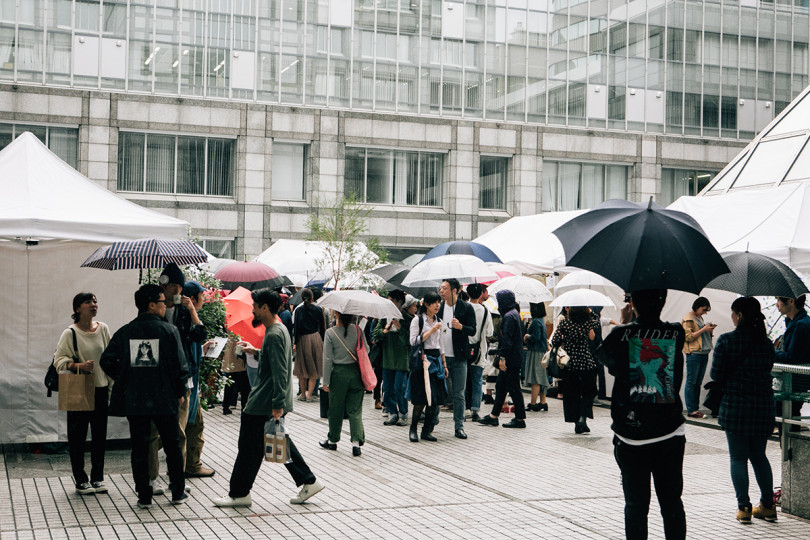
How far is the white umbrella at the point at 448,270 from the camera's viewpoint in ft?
45.1

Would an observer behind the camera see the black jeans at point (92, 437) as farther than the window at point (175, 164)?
No

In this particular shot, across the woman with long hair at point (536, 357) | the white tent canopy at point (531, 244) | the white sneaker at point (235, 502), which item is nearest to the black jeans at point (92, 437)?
the white sneaker at point (235, 502)

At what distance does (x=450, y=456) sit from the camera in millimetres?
11500

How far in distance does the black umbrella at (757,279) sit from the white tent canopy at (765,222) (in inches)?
127

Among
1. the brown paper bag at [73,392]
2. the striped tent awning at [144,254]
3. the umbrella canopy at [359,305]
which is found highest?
the striped tent awning at [144,254]

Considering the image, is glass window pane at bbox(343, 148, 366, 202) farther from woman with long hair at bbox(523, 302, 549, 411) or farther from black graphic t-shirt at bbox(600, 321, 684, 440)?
black graphic t-shirt at bbox(600, 321, 684, 440)

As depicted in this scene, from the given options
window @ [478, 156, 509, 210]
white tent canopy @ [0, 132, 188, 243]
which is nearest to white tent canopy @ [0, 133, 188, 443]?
white tent canopy @ [0, 132, 188, 243]

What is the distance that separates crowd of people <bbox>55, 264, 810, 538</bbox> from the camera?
6.03 m

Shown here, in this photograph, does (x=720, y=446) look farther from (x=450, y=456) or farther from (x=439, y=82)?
(x=439, y=82)

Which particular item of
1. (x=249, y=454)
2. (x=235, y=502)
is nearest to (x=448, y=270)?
(x=249, y=454)

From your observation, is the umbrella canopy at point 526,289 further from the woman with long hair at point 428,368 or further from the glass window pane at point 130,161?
the glass window pane at point 130,161

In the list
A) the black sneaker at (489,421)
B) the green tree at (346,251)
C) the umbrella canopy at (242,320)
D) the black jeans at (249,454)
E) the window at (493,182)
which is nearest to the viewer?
the black jeans at (249,454)

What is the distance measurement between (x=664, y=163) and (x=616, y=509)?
32641mm

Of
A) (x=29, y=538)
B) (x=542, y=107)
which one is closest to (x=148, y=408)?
(x=29, y=538)
